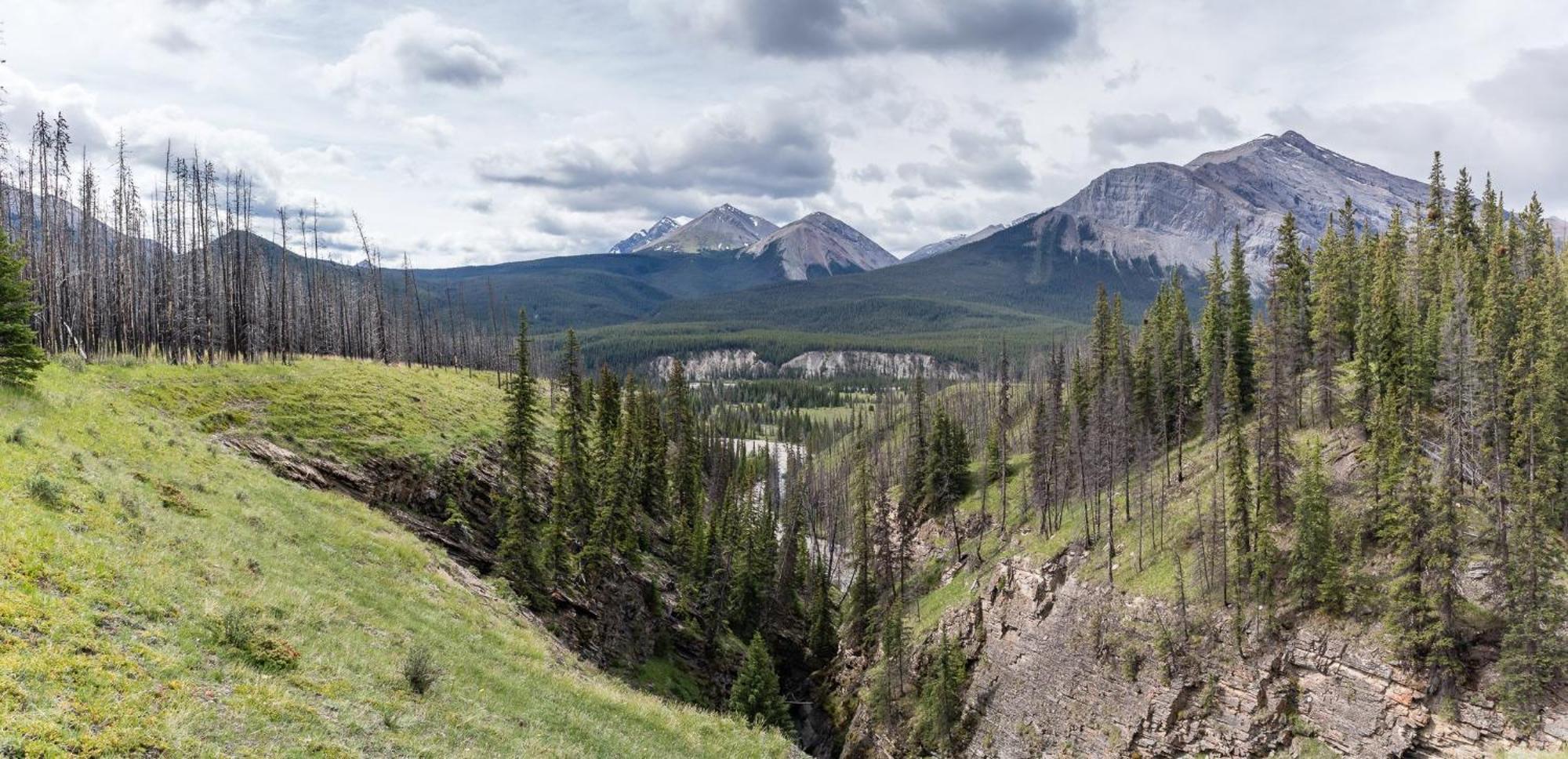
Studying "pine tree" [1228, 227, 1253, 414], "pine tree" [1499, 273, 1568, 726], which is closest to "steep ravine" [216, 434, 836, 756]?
"pine tree" [1499, 273, 1568, 726]

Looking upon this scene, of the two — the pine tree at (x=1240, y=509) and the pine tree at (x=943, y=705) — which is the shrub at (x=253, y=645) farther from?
the pine tree at (x=1240, y=509)

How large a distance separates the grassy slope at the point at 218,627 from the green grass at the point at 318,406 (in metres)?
6.08

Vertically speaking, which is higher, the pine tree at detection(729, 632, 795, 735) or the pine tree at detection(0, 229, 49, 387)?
the pine tree at detection(0, 229, 49, 387)

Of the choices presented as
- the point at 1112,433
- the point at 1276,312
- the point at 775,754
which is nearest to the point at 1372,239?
the point at 1276,312

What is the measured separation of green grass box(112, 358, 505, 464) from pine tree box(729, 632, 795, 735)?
30.3 m

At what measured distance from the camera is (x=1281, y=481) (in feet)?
210

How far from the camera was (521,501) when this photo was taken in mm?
51719

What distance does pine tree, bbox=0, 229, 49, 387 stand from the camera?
93.3 feet

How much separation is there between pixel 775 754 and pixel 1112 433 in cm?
6797

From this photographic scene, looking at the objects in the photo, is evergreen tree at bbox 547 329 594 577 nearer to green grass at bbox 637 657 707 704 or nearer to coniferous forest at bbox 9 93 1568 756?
coniferous forest at bbox 9 93 1568 756

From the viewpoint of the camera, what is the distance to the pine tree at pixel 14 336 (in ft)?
93.3

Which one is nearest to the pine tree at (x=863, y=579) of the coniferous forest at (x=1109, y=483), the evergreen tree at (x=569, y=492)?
the coniferous forest at (x=1109, y=483)

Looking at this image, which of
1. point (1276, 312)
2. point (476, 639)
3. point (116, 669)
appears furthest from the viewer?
point (1276, 312)

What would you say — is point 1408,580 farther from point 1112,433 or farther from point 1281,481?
point 1112,433
